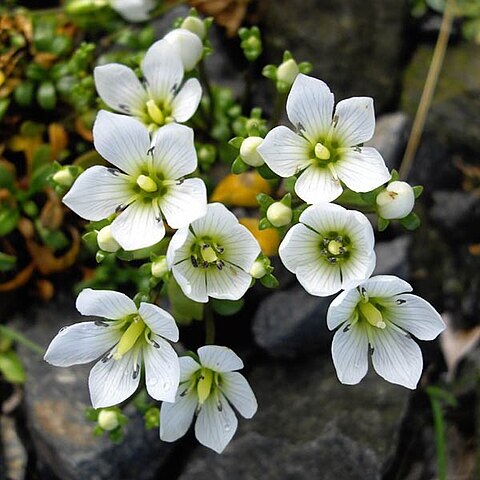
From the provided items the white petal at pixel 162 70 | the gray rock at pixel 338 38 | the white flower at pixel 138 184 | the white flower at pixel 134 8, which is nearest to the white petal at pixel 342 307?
the white flower at pixel 138 184

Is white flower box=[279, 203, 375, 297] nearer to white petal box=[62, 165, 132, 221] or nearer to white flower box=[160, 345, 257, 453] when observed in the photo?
white flower box=[160, 345, 257, 453]

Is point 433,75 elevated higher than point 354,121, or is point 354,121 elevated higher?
point 354,121

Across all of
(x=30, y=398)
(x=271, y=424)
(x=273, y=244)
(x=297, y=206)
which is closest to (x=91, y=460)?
(x=30, y=398)

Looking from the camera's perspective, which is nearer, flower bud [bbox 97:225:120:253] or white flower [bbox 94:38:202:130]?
flower bud [bbox 97:225:120:253]

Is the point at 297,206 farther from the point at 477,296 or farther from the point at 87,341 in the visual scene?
the point at 477,296

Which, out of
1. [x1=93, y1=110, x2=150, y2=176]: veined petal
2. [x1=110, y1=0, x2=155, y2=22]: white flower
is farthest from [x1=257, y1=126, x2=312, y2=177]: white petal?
[x1=110, y1=0, x2=155, y2=22]: white flower

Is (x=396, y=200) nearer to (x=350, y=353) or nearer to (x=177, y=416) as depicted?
A: (x=350, y=353)

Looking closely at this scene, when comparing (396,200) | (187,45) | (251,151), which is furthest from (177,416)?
(187,45)
